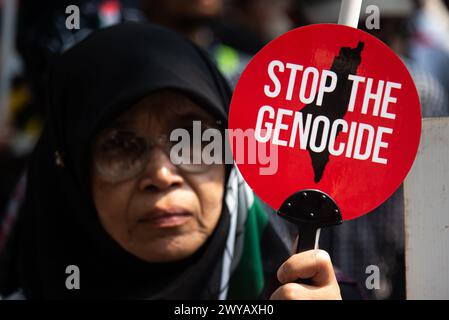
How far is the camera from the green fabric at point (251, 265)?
5.25ft

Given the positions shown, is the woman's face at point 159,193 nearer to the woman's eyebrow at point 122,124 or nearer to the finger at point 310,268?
the woman's eyebrow at point 122,124

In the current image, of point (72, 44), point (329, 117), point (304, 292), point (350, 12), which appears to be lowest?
point (304, 292)

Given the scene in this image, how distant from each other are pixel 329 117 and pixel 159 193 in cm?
42

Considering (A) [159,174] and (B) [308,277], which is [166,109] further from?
(B) [308,277]

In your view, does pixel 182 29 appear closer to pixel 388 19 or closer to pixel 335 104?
pixel 388 19

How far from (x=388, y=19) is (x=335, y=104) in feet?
6.56

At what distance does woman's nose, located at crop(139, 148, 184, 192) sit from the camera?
1.48 metres

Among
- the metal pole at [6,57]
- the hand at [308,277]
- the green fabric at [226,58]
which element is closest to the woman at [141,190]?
the hand at [308,277]

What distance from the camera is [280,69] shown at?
1195 millimetres

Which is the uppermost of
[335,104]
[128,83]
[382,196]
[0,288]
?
[128,83]

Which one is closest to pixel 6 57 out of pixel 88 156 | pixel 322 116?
pixel 88 156

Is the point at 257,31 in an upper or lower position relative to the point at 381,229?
upper

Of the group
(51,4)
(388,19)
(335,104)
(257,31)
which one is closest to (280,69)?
(335,104)

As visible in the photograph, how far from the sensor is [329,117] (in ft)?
3.90
